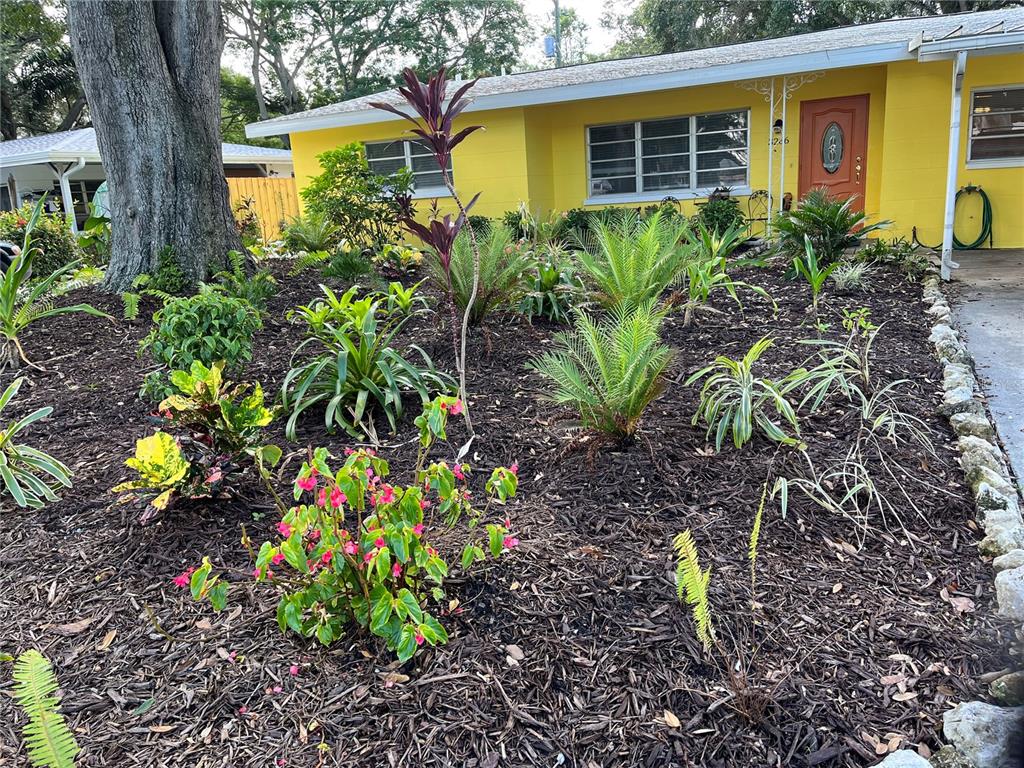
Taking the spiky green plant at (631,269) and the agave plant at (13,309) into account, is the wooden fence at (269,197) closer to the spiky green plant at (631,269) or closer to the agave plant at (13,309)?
the agave plant at (13,309)

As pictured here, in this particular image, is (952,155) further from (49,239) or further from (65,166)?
(65,166)

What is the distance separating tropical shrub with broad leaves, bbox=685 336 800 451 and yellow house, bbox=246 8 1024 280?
16.9 ft

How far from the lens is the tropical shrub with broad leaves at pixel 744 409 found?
3.25 m

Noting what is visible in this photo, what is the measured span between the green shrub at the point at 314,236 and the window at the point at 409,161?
360 centimetres

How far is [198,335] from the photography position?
145 inches

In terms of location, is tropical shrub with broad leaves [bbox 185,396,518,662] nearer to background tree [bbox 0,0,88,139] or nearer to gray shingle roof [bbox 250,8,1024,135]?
gray shingle roof [bbox 250,8,1024,135]

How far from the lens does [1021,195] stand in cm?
903

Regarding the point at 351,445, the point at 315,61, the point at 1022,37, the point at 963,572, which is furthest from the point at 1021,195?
the point at 315,61

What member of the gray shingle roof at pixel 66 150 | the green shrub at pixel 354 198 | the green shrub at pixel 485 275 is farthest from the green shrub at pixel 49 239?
the green shrub at pixel 485 275

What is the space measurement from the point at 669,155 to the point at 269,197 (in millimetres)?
9649

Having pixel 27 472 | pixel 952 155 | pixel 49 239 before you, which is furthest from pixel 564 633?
pixel 49 239

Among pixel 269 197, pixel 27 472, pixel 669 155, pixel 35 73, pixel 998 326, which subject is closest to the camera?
pixel 27 472

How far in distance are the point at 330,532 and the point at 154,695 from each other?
688 mm

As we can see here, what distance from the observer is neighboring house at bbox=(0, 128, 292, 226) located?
16547 mm
